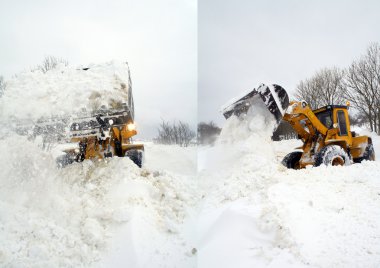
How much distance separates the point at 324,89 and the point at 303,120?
12.0 metres

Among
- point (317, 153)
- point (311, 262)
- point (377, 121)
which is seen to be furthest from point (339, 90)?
point (311, 262)

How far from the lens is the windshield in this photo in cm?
591

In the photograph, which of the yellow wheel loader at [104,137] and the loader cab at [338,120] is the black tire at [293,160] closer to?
the loader cab at [338,120]

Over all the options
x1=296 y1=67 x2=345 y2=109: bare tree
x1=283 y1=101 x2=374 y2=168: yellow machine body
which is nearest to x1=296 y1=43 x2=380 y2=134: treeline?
x1=296 y1=67 x2=345 y2=109: bare tree

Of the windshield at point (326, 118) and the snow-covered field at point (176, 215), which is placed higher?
the windshield at point (326, 118)

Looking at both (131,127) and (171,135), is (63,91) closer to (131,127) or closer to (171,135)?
(131,127)

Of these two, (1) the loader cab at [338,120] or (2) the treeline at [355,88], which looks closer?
(1) the loader cab at [338,120]

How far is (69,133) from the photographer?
3.61 metres

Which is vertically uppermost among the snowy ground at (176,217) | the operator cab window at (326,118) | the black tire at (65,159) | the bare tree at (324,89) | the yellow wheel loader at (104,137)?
the bare tree at (324,89)

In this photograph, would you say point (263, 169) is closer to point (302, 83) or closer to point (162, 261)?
point (162, 261)

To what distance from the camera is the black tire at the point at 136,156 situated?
16.4 feet

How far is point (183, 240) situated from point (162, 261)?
1.35 feet

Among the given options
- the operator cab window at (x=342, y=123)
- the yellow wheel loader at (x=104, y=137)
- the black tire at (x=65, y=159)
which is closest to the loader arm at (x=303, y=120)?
the operator cab window at (x=342, y=123)

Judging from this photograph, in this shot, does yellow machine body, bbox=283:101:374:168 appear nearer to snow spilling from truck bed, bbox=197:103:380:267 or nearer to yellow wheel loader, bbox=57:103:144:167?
snow spilling from truck bed, bbox=197:103:380:267
